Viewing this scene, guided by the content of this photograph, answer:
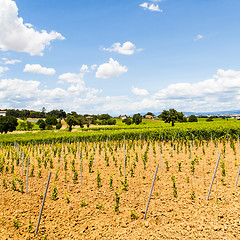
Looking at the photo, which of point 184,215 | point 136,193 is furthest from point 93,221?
point 184,215

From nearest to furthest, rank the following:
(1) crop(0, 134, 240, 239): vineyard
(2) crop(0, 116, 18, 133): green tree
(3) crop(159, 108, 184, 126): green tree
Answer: (1) crop(0, 134, 240, 239): vineyard
(3) crop(159, 108, 184, 126): green tree
(2) crop(0, 116, 18, 133): green tree

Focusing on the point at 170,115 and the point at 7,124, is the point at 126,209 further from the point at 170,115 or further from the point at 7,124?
the point at 7,124

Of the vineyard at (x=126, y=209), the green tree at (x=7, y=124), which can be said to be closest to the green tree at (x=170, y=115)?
the vineyard at (x=126, y=209)

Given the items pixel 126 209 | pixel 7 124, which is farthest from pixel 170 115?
pixel 7 124

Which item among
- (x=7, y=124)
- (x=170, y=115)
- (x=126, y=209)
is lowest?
(x=126, y=209)

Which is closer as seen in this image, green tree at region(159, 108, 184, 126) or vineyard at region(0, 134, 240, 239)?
vineyard at region(0, 134, 240, 239)

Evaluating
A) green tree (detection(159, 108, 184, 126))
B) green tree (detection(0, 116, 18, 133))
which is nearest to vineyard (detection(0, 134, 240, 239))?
green tree (detection(159, 108, 184, 126))

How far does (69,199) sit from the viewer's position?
7.15 metres

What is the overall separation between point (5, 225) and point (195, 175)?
25.8 ft

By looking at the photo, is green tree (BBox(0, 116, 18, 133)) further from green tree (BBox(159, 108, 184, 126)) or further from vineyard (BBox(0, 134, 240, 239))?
vineyard (BBox(0, 134, 240, 239))

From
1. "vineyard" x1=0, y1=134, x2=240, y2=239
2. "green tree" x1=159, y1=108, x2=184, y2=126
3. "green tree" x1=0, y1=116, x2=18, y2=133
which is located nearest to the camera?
"vineyard" x1=0, y1=134, x2=240, y2=239

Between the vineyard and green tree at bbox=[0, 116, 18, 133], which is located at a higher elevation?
green tree at bbox=[0, 116, 18, 133]

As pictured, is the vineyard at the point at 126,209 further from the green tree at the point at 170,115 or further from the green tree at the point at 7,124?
the green tree at the point at 7,124

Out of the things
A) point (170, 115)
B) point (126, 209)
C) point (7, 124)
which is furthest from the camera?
point (7, 124)
